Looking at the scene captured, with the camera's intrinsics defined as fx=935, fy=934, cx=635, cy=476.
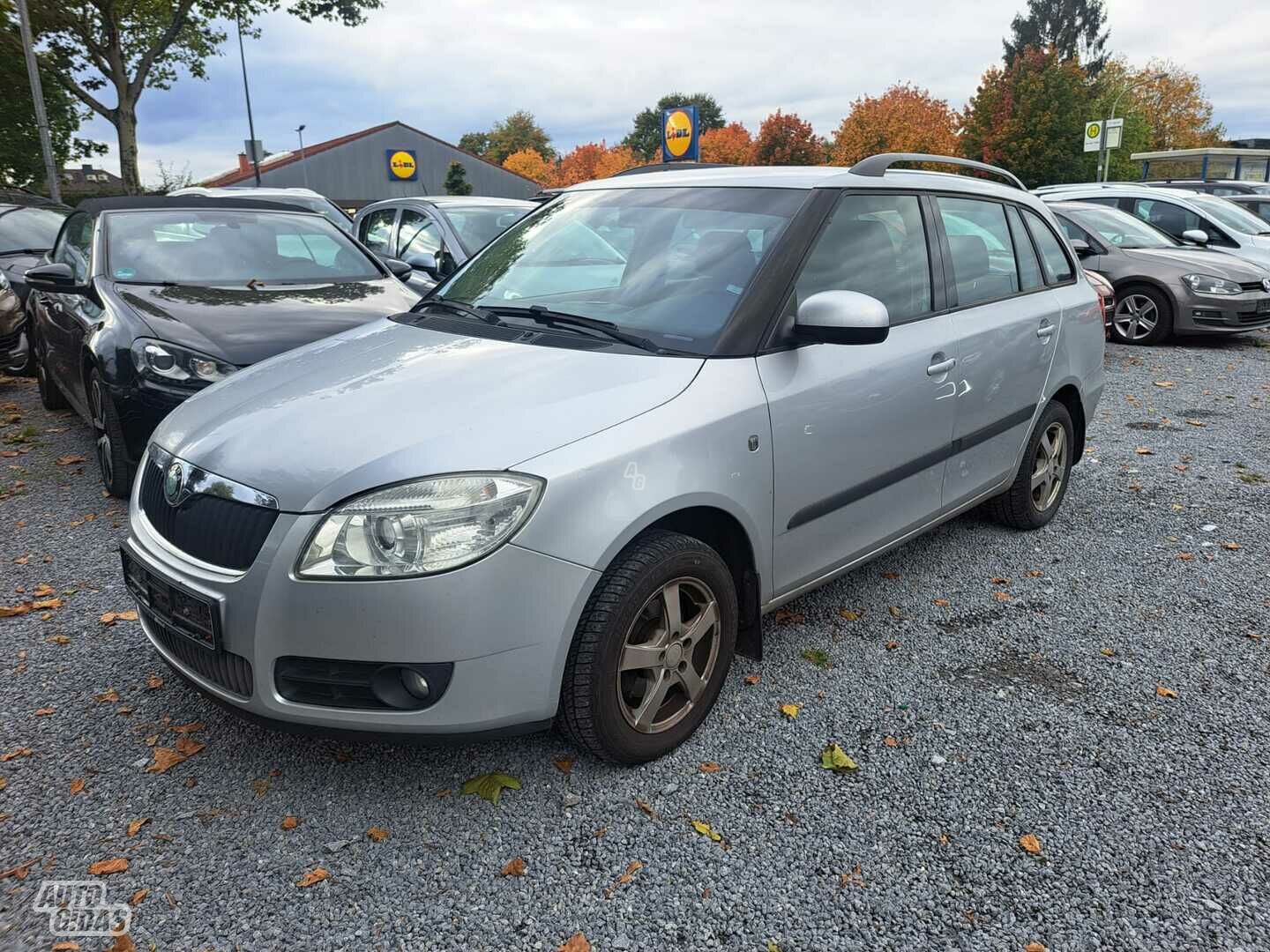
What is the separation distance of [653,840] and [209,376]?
10.8 feet

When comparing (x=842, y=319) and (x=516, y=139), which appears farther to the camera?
(x=516, y=139)

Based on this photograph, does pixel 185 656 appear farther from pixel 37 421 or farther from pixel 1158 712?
pixel 37 421

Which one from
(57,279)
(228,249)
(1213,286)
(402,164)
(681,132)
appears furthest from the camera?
(402,164)

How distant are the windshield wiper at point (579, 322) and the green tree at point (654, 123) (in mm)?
104478

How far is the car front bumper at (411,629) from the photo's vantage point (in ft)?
7.64

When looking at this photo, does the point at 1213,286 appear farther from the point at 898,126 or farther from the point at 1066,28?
the point at 1066,28

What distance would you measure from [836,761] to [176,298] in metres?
4.33

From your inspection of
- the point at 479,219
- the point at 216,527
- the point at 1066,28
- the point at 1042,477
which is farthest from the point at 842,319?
the point at 1066,28

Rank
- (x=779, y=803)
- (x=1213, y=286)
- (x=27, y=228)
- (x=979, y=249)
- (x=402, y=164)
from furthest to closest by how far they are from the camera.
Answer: (x=402, y=164) < (x=1213, y=286) < (x=27, y=228) < (x=979, y=249) < (x=779, y=803)

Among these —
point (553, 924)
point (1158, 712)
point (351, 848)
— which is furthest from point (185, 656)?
point (1158, 712)

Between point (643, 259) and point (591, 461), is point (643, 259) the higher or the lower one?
the higher one

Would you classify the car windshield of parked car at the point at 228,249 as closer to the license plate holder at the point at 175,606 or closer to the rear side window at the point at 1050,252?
the license plate holder at the point at 175,606

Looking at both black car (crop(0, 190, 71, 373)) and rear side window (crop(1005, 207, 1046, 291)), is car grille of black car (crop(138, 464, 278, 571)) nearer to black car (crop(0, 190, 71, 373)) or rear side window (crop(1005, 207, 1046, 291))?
rear side window (crop(1005, 207, 1046, 291))

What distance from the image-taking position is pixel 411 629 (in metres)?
2.33
